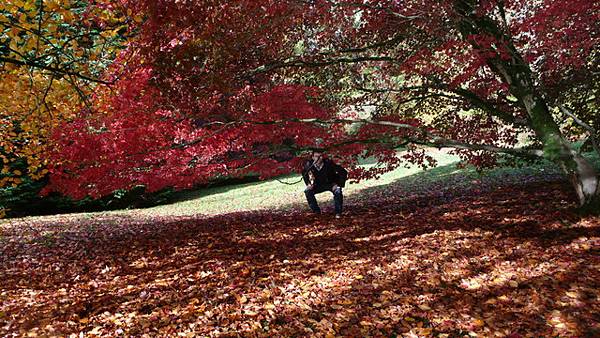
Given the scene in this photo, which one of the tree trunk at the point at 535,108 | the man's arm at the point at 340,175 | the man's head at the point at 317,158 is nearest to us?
the tree trunk at the point at 535,108

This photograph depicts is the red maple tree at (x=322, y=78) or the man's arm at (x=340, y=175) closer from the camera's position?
the red maple tree at (x=322, y=78)

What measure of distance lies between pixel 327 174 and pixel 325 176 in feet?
0.18

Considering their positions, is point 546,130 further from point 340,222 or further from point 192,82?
point 192,82

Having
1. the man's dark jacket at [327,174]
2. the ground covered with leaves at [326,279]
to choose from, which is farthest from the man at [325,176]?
the ground covered with leaves at [326,279]

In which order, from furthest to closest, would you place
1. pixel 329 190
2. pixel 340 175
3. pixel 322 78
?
pixel 322 78, pixel 329 190, pixel 340 175

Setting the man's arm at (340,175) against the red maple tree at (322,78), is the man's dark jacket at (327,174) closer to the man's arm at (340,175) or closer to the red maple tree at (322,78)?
the man's arm at (340,175)

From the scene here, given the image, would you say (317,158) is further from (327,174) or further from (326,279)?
(326,279)

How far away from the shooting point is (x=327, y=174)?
7383 millimetres

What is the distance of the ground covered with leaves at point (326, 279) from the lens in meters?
3.21

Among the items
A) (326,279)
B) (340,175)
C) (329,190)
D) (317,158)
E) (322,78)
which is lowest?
(326,279)

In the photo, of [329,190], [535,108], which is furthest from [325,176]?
[535,108]

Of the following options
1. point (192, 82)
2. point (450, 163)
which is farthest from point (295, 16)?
point (450, 163)

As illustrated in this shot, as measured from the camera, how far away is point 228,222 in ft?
25.6

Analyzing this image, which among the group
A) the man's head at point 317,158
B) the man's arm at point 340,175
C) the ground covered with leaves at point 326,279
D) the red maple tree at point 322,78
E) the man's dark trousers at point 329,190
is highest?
the red maple tree at point 322,78
